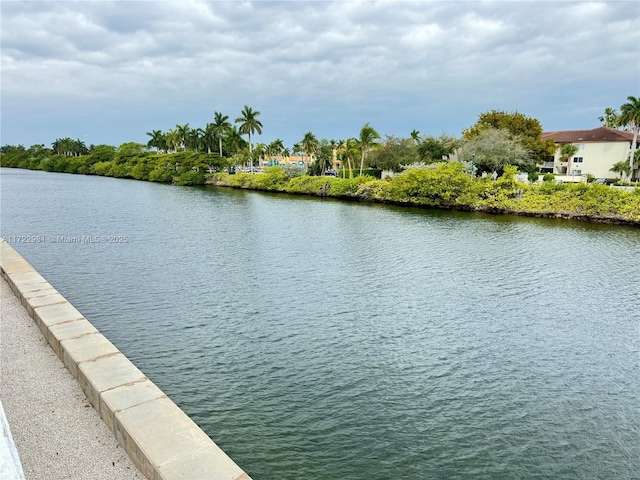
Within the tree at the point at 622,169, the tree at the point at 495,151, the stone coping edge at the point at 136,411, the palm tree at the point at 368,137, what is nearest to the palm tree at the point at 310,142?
the palm tree at the point at 368,137

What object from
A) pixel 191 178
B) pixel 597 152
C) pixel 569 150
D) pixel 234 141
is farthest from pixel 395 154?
pixel 234 141

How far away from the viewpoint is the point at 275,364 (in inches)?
339

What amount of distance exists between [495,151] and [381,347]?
153 ft

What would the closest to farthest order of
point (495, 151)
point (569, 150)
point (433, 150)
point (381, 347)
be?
point (381, 347), point (495, 151), point (569, 150), point (433, 150)

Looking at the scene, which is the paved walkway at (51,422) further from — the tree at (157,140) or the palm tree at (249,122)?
the tree at (157,140)

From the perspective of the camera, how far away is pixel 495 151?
166 feet

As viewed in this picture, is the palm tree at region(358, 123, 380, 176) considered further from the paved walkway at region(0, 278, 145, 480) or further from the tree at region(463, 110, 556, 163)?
the paved walkway at region(0, 278, 145, 480)

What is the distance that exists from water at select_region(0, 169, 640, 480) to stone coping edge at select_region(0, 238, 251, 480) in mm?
1701

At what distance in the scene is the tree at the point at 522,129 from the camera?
5591 cm

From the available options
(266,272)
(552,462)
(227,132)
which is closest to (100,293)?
(266,272)

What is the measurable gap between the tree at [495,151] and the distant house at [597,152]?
12.2 meters

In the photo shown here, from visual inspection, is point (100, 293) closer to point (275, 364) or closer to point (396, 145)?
point (275, 364)

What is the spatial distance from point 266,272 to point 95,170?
107 metres

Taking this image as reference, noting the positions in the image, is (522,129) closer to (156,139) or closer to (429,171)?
(429,171)
